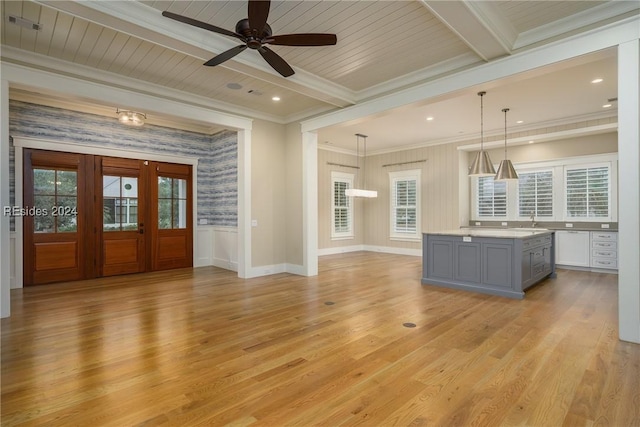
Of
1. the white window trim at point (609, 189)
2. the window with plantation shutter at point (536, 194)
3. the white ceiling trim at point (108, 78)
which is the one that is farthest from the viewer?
the window with plantation shutter at point (536, 194)

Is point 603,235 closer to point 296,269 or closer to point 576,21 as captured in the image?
point 576,21

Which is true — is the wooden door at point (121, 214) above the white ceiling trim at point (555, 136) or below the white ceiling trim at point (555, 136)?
below

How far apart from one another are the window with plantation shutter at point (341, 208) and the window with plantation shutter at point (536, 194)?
4.53 metres

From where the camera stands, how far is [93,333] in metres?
3.34

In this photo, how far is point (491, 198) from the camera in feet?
26.8

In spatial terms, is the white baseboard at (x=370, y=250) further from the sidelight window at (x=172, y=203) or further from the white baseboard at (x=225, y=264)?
the sidelight window at (x=172, y=203)

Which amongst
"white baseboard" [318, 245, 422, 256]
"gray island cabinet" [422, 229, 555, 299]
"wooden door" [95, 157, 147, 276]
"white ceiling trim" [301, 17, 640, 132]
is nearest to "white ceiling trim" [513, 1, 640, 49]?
"white ceiling trim" [301, 17, 640, 132]

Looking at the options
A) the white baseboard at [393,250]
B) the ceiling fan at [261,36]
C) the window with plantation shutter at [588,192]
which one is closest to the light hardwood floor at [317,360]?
the window with plantation shutter at [588,192]

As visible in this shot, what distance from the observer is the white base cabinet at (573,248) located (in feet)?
21.5

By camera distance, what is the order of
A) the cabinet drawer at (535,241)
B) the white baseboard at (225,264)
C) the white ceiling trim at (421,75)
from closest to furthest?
the white ceiling trim at (421,75)
the cabinet drawer at (535,241)
the white baseboard at (225,264)

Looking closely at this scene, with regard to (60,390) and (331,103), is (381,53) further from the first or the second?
(60,390)

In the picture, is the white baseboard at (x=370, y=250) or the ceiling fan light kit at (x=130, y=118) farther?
the white baseboard at (x=370, y=250)

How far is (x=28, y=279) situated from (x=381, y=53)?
21.8 ft

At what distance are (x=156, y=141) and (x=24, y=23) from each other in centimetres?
357
